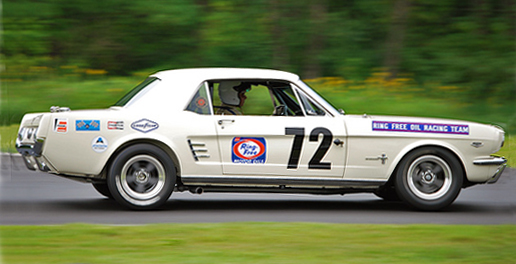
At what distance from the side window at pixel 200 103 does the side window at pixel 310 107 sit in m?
1.04

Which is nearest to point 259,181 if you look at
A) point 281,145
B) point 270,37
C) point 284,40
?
point 281,145

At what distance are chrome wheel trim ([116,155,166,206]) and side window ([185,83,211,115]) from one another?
70 centimetres

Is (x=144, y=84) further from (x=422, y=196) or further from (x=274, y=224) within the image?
(x=422, y=196)

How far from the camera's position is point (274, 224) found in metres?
6.45

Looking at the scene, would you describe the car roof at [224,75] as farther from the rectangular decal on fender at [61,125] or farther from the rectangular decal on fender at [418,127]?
the rectangular decal on fender at [61,125]

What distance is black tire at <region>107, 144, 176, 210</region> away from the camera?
7234mm

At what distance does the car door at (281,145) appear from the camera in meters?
7.33

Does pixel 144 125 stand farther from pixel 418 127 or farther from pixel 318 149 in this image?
pixel 418 127

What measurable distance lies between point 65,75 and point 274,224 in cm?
1347

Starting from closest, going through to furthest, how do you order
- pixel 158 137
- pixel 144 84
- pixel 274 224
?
pixel 274 224 < pixel 158 137 < pixel 144 84

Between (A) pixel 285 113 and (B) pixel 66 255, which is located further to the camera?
(A) pixel 285 113

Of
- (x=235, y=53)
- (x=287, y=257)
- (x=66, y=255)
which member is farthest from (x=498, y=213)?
(x=235, y=53)

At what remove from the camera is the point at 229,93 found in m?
7.76

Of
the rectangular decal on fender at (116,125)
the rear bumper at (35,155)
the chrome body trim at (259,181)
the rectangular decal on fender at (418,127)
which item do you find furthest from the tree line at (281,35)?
the rectangular decal on fender at (116,125)
